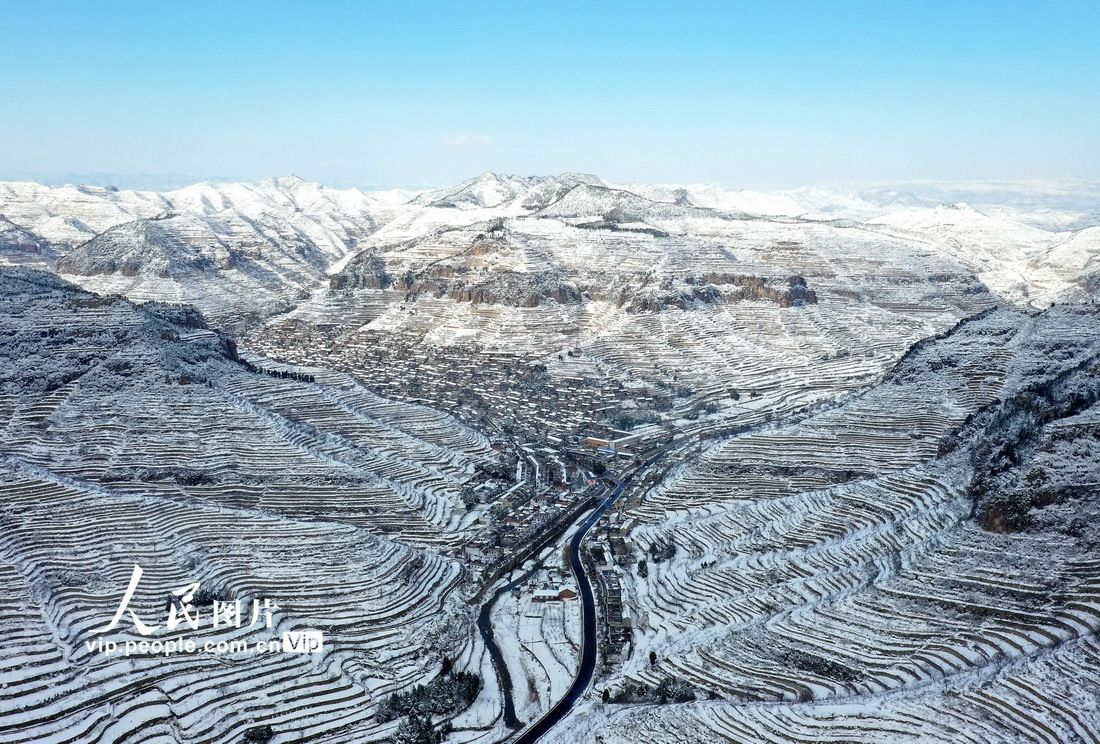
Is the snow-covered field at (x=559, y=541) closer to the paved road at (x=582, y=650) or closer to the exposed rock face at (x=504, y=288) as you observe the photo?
the paved road at (x=582, y=650)

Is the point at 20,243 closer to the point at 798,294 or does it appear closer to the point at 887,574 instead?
the point at 798,294

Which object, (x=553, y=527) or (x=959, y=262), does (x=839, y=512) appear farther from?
(x=959, y=262)

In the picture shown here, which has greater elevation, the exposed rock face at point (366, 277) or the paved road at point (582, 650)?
the exposed rock face at point (366, 277)

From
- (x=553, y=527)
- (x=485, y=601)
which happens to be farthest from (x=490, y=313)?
(x=485, y=601)

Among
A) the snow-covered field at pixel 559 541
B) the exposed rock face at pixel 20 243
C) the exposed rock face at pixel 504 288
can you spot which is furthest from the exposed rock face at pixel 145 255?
the snow-covered field at pixel 559 541

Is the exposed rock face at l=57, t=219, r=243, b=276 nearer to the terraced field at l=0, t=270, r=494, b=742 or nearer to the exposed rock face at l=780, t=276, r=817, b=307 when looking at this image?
the terraced field at l=0, t=270, r=494, b=742

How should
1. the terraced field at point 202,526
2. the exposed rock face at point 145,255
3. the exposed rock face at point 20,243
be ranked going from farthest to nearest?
1. the exposed rock face at point 20,243
2. the exposed rock face at point 145,255
3. the terraced field at point 202,526

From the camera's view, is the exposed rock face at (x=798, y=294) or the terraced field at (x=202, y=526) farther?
the exposed rock face at (x=798, y=294)

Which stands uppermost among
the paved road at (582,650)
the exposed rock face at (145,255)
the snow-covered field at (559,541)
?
the exposed rock face at (145,255)

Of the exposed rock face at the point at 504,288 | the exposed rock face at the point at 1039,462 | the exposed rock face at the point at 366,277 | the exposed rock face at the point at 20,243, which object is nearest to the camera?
the exposed rock face at the point at 1039,462

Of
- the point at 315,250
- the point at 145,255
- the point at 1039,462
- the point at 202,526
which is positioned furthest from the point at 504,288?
the point at 315,250

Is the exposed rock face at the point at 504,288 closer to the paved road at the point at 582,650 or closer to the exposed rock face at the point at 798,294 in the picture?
the exposed rock face at the point at 798,294
